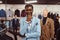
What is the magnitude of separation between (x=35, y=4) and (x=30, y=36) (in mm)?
464

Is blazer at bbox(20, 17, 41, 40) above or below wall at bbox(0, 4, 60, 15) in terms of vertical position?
below

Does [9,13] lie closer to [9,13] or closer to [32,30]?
[9,13]

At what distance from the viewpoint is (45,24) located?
4.61ft

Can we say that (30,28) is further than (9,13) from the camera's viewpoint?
No

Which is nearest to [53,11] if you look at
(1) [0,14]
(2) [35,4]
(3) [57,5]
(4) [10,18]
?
(3) [57,5]

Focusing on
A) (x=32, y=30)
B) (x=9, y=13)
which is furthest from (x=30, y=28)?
(x=9, y=13)

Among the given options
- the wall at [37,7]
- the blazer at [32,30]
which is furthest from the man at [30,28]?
the wall at [37,7]

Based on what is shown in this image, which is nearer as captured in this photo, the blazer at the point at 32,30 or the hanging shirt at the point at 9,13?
the blazer at the point at 32,30

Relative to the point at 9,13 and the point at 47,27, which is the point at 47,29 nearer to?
the point at 47,27

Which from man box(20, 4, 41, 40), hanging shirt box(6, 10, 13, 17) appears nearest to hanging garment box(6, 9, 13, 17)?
hanging shirt box(6, 10, 13, 17)

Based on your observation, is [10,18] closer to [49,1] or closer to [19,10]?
[19,10]

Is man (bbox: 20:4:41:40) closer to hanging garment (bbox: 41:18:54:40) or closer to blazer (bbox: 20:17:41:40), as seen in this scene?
blazer (bbox: 20:17:41:40)

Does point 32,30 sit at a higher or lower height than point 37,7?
lower

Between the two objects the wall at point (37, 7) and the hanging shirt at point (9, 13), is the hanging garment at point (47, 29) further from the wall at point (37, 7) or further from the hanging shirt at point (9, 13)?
the hanging shirt at point (9, 13)
